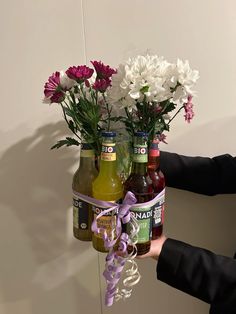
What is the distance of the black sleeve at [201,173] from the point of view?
0.99 meters

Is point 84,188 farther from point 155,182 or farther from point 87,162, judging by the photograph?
point 155,182

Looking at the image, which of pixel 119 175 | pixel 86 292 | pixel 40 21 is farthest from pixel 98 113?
pixel 86 292

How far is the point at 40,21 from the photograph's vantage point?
99 centimetres

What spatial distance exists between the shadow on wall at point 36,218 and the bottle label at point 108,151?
0.35m

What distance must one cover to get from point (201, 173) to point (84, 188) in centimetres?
A: 35

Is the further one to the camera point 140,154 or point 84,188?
point 84,188

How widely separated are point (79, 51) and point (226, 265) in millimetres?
698

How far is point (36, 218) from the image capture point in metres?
1.12

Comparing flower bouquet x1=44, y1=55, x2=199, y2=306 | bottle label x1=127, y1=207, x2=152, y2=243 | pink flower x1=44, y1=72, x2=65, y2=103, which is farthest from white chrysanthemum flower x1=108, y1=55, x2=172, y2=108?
bottle label x1=127, y1=207, x2=152, y2=243

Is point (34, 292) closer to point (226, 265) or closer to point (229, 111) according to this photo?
point (226, 265)

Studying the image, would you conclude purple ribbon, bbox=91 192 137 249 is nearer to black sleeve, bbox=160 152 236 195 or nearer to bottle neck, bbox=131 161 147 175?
bottle neck, bbox=131 161 147 175

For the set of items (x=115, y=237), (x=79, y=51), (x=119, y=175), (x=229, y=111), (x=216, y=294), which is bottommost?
(x=216, y=294)

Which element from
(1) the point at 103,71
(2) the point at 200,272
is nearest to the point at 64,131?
(1) the point at 103,71

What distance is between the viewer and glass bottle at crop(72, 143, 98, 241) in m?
0.83
